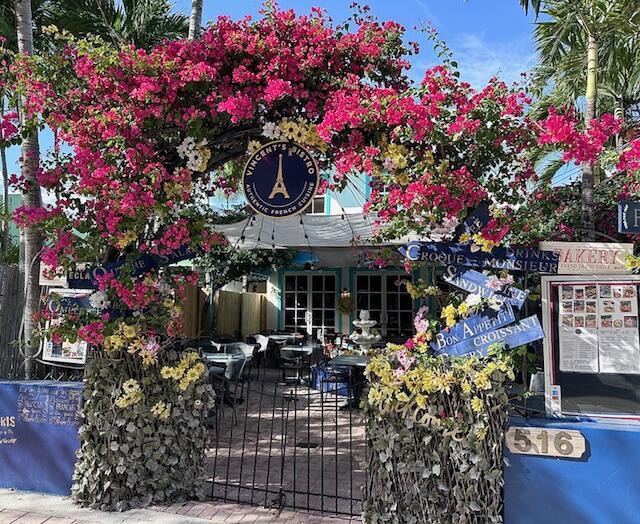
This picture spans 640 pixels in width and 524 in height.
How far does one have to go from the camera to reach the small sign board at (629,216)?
314 cm

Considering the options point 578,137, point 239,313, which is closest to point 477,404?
point 578,137

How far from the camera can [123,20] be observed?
10062 mm

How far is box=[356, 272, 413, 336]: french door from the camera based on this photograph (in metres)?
12.8

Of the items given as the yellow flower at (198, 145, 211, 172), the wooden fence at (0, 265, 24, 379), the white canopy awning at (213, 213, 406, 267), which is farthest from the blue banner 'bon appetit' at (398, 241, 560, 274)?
the white canopy awning at (213, 213, 406, 267)

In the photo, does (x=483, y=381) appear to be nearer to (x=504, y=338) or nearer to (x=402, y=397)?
(x=504, y=338)

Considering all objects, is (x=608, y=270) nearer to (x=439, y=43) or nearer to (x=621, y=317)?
(x=621, y=317)

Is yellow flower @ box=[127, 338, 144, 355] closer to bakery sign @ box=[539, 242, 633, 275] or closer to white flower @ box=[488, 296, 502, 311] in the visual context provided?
white flower @ box=[488, 296, 502, 311]

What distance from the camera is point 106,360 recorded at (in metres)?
3.76

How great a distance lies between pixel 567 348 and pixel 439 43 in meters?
2.11

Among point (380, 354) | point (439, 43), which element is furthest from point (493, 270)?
point (439, 43)

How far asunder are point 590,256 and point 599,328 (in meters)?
0.43

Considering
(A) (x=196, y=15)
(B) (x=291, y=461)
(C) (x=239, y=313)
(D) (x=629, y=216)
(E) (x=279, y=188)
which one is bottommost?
(B) (x=291, y=461)

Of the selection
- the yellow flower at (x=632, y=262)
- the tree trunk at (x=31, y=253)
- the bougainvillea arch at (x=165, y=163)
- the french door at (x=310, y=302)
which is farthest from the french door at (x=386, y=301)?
the yellow flower at (x=632, y=262)

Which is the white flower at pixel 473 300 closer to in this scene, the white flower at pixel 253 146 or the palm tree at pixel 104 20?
the white flower at pixel 253 146
